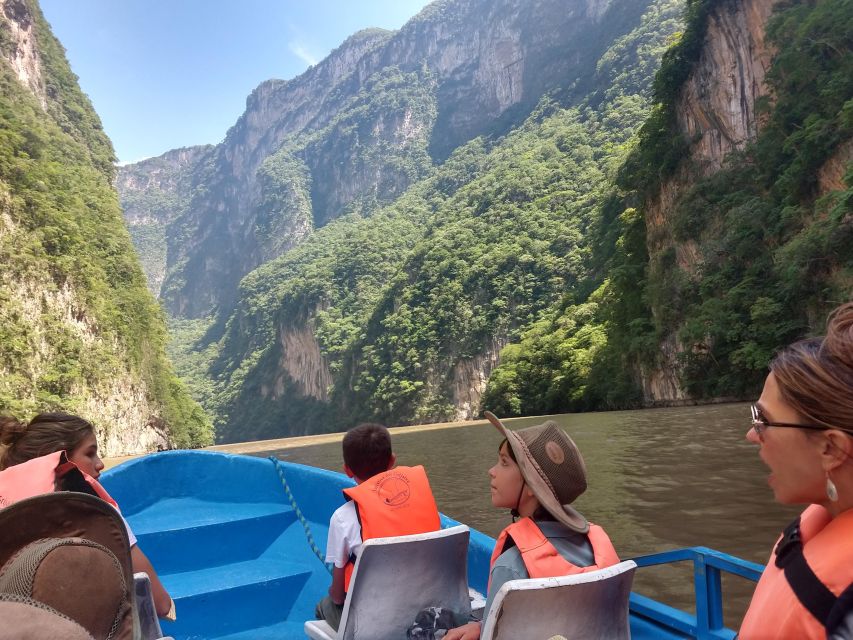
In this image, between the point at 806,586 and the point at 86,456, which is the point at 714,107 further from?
the point at 806,586

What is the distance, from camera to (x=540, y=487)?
1.56 m

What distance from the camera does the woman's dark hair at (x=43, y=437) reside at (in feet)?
7.93

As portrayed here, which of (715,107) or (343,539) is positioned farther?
(715,107)

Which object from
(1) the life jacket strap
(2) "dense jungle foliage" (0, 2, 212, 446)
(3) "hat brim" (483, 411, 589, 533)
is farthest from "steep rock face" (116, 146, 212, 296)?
(1) the life jacket strap

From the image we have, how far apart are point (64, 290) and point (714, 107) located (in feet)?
91.2

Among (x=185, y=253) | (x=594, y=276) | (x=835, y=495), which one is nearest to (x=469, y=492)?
(x=835, y=495)

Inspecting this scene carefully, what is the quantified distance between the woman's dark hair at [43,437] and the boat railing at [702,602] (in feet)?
7.13

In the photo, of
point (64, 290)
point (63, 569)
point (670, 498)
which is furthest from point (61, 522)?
point (64, 290)

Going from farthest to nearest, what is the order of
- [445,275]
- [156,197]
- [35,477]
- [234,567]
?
[156,197] < [445,275] < [234,567] < [35,477]

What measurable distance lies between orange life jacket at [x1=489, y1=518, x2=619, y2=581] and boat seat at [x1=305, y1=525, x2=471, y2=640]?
49 centimetres

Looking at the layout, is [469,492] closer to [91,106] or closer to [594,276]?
[594,276]

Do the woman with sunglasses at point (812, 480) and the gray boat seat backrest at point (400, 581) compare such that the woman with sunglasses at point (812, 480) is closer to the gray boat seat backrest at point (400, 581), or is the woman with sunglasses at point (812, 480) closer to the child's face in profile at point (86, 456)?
the gray boat seat backrest at point (400, 581)

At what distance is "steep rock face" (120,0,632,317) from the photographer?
8881cm

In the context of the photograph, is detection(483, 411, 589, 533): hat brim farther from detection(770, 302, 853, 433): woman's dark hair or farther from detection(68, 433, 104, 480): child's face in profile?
detection(68, 433, 104, 480): child's face in profile
